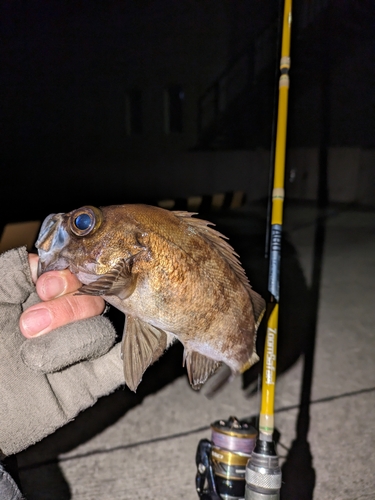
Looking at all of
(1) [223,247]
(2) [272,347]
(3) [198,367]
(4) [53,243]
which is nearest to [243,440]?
(2) [272,347]

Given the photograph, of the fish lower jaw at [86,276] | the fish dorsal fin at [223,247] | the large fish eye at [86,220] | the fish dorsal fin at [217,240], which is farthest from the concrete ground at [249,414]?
the large fish eye at [86,220]

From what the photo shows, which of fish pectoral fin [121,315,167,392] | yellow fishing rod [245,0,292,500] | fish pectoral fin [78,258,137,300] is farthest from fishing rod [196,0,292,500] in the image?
fish pectoral fin [78,258,137,300]

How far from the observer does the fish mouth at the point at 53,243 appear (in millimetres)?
1062

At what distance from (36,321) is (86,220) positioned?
38cm

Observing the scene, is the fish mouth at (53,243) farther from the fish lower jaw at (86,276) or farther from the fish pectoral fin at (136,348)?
the fish pectoral fin at (136,348)

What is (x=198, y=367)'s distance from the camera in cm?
118

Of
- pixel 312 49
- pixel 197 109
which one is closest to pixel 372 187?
Answer: pixel 312 49

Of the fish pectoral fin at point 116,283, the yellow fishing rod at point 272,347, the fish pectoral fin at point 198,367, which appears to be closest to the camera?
the fish pectoral fin at point 116,283

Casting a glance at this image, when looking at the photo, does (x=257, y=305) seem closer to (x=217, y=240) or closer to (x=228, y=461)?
(x=217, y=240)

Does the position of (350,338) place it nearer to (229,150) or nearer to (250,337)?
(250,337)

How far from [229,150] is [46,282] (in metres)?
7.77

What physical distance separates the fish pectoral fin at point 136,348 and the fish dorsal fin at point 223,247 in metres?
0.31

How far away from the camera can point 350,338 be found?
3248 millimetres

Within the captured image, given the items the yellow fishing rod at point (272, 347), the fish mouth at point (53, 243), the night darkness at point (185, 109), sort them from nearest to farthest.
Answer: the fish mouth at point (53, 243) < the yellow fishing rod at point (272, 347) < the night darkness at point (185, 109)
